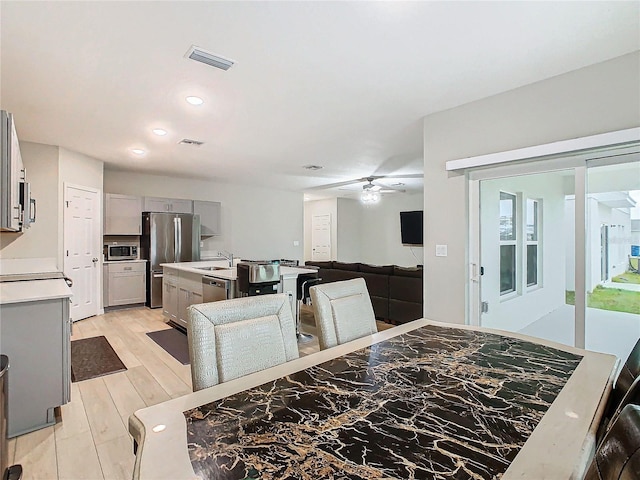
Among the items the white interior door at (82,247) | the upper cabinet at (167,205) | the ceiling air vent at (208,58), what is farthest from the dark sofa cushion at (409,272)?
the white interior door at (82,247)

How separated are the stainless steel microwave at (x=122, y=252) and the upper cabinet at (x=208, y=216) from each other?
1394mm

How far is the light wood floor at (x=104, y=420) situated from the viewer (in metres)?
1.90

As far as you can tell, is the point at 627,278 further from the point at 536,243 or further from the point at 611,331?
the point at 536,243

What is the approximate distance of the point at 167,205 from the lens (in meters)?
6.55

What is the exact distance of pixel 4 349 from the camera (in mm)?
2162

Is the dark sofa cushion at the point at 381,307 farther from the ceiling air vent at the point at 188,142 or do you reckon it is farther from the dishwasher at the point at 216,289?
the ceiling air vent at the point at 188,142

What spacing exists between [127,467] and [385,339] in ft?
5.39

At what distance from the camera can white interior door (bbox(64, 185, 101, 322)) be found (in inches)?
194

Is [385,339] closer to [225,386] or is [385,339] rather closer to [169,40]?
[225,386]

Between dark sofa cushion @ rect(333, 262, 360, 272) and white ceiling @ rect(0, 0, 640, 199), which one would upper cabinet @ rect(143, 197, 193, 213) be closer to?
white ceiling @ rect(0, 0, 640, 199)

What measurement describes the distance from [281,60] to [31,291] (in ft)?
8.14

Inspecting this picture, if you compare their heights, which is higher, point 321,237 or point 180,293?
point 321,237

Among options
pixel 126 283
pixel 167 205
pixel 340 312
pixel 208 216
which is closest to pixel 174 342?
pixel 126 283

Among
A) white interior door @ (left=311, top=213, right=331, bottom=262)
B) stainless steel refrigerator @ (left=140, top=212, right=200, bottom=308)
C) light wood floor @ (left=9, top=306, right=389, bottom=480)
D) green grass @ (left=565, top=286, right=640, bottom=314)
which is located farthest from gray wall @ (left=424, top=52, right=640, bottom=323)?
white interior door @ (left=311, top=213, right=331, bottom=262)
